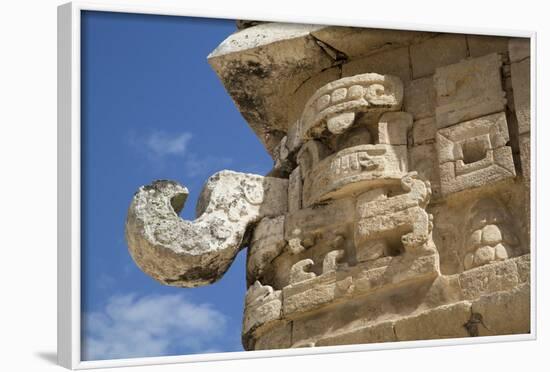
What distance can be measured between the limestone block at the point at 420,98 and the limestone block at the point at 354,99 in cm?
7

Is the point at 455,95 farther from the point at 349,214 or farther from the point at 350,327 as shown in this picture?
the point at 350,327

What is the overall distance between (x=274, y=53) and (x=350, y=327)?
211cm

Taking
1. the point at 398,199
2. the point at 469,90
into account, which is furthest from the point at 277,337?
the point at 469,90

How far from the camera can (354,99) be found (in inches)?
388

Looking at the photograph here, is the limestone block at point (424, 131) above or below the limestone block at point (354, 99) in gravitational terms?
below

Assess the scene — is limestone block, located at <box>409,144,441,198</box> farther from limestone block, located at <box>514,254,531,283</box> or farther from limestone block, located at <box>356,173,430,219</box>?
limestone block, located at <box>514,254,531,283</box>

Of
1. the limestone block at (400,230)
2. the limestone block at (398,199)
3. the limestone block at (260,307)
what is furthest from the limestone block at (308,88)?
the limestone block at (260,307)

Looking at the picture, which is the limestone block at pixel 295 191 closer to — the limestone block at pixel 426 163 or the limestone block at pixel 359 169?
the limestone block at pixel 359 169

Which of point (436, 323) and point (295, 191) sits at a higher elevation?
point (295, 191)

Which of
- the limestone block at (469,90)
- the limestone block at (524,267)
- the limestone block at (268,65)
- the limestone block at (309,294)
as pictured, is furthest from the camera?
the limestone block at (268,65)

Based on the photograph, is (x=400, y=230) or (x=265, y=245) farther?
(x=265, y=245)

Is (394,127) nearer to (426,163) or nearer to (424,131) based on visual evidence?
(424,131)

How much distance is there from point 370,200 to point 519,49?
145 cm

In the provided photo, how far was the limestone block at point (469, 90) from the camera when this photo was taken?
9.65m
